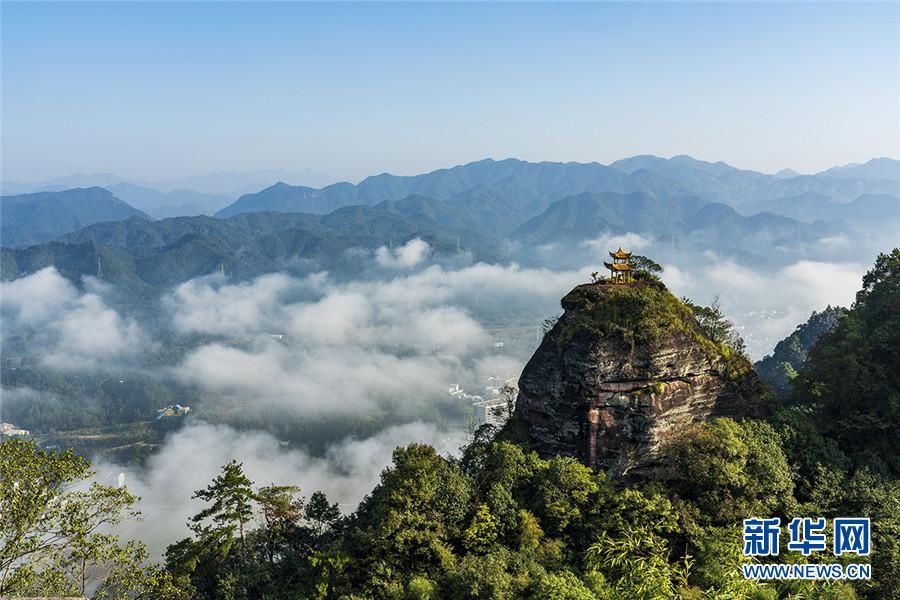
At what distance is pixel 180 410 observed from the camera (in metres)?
169

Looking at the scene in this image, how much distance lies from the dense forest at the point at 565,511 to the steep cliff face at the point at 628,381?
139 cm

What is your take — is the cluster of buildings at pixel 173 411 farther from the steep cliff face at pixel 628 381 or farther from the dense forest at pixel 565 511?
the steep cliff face at pixel 628 381

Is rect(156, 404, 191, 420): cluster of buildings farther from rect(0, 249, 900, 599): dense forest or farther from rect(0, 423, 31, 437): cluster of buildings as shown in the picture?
rect(0, 249, 900, 599): dense forest

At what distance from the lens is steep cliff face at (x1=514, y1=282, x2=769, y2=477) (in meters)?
28.6

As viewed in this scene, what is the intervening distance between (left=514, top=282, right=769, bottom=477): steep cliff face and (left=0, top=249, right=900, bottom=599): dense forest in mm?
1392

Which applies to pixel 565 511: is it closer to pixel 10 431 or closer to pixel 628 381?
pixel 628 381

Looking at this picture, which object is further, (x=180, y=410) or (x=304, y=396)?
(x=304, y=396)

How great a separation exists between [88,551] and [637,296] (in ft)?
81.5

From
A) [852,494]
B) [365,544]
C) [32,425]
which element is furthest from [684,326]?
[32,425]

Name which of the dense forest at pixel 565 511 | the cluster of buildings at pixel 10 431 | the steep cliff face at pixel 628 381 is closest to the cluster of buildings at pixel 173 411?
the cluster of buildings at pixel 10 431

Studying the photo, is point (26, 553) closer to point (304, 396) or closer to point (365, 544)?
point (365, 544)

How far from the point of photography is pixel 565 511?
25.8 meters

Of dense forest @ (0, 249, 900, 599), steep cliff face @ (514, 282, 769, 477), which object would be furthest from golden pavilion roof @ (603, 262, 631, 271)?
dense forest @ (0, 249, 900, 599)

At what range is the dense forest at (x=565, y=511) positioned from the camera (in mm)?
22484
